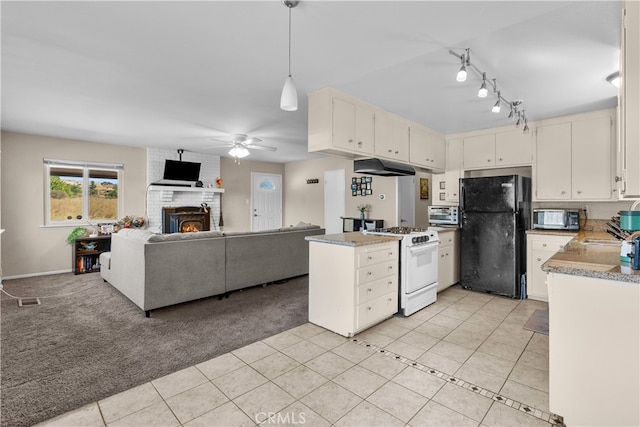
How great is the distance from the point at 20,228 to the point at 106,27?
4917 mm

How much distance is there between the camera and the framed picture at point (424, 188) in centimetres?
670

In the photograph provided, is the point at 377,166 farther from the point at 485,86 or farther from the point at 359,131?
the point at 485,86

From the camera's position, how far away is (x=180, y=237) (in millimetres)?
3627

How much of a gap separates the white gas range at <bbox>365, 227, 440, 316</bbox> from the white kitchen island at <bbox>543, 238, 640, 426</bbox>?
1624 millimetres

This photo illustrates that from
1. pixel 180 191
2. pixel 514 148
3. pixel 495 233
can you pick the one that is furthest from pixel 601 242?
pixel 180 191

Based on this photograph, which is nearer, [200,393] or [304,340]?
[200,393]

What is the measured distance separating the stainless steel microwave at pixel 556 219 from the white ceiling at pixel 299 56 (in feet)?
4.01

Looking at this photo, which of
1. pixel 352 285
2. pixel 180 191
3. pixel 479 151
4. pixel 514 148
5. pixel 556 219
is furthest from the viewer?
pixel 180 191

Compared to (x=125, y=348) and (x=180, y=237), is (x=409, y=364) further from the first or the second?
(x=180, y=237)

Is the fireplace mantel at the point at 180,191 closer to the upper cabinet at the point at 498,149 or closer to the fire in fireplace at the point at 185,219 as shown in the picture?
the fire in fireplace at the point at 185,219

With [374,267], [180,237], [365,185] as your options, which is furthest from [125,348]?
[365,185]

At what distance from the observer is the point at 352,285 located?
112 inches

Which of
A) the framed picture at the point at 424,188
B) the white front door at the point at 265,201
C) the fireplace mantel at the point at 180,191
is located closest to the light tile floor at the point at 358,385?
the framed picture at the point at 424,188

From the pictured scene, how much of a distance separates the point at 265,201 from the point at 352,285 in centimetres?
610
